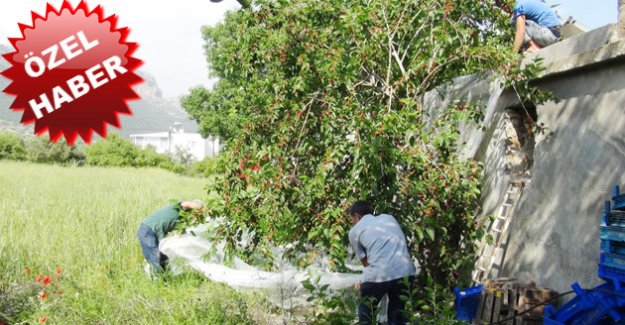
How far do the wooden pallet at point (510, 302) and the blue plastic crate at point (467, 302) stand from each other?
11 centimetres

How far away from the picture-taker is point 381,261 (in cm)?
414

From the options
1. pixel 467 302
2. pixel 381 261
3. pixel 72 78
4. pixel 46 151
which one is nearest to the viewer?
pixel 381 261

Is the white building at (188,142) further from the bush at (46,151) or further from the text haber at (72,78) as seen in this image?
the text haber at (72,78)

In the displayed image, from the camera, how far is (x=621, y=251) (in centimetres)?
330

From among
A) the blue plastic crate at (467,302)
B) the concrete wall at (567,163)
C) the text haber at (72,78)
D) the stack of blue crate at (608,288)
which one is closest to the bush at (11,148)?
the text haber at (72,78)

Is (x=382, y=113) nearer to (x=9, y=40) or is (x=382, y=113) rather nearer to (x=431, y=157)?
(x=431, y=157)

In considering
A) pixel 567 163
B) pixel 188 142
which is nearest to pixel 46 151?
pixel 567 163

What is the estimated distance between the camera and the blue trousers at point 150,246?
6.33 m

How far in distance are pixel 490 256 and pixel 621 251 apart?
1831 mm

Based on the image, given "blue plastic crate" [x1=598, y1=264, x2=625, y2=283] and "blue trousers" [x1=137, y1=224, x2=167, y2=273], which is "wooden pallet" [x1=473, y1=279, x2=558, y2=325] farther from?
"blue trousers" [x1=137, y1=224, x2=167, y2=273]

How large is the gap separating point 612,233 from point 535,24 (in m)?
2.91

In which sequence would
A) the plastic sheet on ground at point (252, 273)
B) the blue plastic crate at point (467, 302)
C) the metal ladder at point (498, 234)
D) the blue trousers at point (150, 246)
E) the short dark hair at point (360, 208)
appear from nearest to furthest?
the short dark hair at point (360, 208) < the blue plastic crate at point (467, 302) < the plastic sheet on ground at point (252, 273) < the metal ladder at point (498, 234) < the blue trousers at point (150, 246)

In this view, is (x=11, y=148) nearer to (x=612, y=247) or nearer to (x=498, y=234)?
(x=498, y=234)

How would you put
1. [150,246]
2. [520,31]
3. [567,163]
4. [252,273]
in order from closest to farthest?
[567,163], [252,273], [520,31], [150,246]
